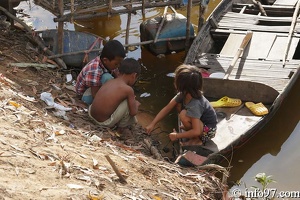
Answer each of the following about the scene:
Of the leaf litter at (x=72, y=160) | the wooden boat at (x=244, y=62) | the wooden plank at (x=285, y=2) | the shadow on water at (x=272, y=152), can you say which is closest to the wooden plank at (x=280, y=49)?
the wooden boat at (x=244, y=62)

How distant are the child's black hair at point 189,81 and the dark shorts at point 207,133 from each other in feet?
1.42

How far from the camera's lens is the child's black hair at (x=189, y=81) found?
530 cm

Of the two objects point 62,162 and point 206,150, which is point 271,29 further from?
point 62,162

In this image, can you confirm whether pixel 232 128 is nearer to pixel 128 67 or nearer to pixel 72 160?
pixel 128 67

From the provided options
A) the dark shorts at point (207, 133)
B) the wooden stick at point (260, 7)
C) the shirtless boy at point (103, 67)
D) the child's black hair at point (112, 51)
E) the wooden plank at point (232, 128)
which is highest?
the child's black hair at point (112, 51)

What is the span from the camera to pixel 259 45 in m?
8.14

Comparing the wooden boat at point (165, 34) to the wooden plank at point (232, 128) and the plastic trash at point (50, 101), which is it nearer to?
the wooden plank at point (232, 128)

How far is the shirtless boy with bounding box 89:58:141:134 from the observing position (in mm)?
5465

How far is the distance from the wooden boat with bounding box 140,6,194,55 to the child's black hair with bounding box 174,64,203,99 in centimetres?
323

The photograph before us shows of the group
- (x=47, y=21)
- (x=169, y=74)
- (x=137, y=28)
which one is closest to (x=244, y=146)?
(x=169, y=74)

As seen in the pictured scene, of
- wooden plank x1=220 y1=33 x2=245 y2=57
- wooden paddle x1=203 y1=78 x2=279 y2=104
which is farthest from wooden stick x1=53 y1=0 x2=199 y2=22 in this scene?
wooden paddle x1=203 y1=78 x2=279 y2=104

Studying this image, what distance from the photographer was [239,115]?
6445mm

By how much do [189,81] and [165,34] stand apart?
349 cm

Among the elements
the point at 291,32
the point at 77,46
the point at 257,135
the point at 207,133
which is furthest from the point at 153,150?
the point at 291,32
